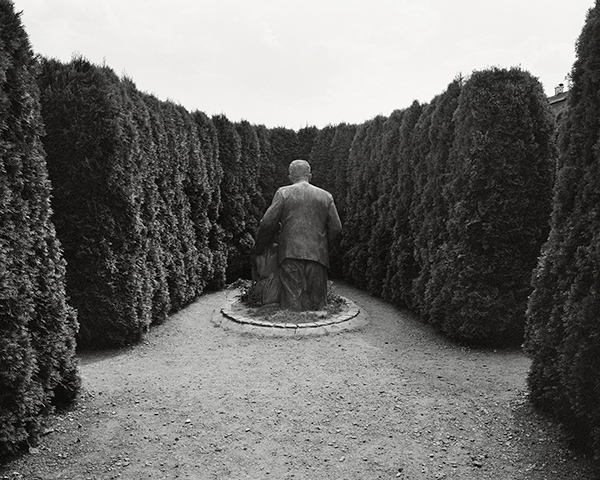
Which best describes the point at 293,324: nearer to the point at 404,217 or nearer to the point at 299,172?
the point at 299,172

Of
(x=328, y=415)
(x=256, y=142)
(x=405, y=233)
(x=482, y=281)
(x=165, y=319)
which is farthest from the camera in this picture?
(x=256, y=142)

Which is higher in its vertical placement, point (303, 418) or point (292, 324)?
point (292, 324)

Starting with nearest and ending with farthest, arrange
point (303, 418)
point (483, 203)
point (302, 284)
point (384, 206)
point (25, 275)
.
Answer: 1. point (25, 275)
2. point (303, 418)
3. point (483, 203)
4. point (302, 284)
5. point (384, 206)

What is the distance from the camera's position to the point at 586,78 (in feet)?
12.1

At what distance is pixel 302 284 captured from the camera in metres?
7.46

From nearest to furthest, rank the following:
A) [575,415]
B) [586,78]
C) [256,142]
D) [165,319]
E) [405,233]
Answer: [575,415] < [586,78] < [165,319] < [405,233] < [256,142]

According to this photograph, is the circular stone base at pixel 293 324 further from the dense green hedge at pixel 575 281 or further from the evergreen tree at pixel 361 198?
the dense green hedge at pixel 575 281

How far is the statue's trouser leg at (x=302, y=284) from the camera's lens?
7.42 metres

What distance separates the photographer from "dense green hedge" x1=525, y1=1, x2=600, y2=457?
320 centimetres

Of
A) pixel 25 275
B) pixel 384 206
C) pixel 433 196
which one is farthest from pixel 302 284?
pixel 25 275

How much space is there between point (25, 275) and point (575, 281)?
174 inches

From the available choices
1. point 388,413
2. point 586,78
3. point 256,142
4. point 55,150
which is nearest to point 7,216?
point 55,150

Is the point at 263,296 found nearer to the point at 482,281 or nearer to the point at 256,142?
the point at 482,281

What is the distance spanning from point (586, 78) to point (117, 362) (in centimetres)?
582
